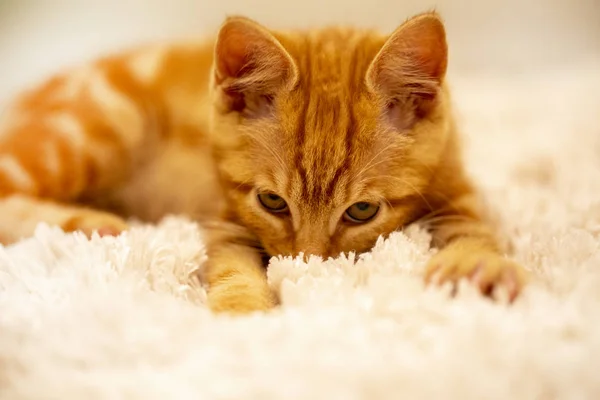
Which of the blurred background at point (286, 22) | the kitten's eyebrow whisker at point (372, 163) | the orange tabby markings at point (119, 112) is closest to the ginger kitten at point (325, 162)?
the kitten's eyebrow whisker at point (372, 163)

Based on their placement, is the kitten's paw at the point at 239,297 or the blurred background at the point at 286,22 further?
the blurred background at the point at 286,22

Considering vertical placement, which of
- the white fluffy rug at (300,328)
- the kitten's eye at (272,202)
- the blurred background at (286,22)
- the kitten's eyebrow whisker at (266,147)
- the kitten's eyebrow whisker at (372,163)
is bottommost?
the white fluffy rug at (300,328)

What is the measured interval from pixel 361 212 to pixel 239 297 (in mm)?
304

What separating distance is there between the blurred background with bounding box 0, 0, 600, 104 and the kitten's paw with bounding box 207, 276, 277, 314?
6.73 feet

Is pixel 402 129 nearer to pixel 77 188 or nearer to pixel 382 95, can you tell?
pixel 382 95

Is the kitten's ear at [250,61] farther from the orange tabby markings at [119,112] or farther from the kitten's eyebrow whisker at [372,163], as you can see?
the orange tabby markings at [119,112]

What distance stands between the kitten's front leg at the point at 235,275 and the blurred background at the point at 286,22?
1.83 meters

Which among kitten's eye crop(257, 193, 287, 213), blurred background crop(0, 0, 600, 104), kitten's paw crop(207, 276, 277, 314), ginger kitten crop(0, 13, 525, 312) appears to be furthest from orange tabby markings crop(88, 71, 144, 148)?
blurred background crop(0, 0, 600, 104)

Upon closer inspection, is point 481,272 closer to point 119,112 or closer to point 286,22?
point 119,112

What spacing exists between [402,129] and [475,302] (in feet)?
1.48

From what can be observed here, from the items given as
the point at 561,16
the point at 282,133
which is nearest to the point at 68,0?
the point at 282,133

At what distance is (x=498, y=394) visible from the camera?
2.21 feet

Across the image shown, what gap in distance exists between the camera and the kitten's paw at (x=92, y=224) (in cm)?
129

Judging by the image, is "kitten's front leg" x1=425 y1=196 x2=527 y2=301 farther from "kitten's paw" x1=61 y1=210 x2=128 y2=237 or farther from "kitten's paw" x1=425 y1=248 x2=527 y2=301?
"kitten's paw" x1=61 y1=210 x2=128 y2=237
